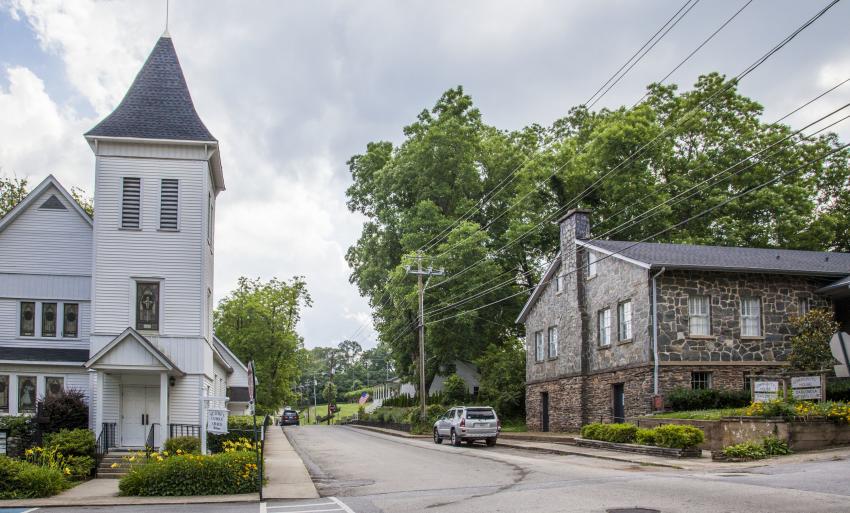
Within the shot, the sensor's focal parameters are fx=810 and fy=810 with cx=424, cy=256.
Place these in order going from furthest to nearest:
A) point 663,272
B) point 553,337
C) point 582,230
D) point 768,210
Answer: point 768,210
point 553,337
point 582,230
point 663,272

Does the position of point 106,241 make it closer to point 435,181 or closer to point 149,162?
point 149,162

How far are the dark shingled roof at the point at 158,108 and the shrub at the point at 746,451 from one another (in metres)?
18.5

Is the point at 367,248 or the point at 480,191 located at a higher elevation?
the point at 480,191

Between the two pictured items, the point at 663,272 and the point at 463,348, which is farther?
the point at 463,348

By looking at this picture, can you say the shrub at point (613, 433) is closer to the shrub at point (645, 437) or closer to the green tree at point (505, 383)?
the shrub at point (645, 437)

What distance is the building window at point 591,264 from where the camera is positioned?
120ft

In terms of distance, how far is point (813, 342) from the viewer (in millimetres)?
30203

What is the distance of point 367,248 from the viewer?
2334 inches

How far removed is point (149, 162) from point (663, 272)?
1901 cm

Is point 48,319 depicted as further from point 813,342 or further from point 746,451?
point 813,342

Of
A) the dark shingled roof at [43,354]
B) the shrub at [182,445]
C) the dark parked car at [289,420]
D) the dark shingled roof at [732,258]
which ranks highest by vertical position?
the dark shingled roof at [732,258]

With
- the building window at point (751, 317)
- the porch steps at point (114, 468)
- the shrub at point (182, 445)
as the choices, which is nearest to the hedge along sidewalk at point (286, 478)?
the shrub at point (182, 445)

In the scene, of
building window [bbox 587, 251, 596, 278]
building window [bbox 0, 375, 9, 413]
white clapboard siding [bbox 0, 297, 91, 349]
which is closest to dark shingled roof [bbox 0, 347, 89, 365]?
white clapboard siding [bbox 0, 297, 91, 349]

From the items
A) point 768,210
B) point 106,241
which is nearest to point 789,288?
Result: point 768,210
